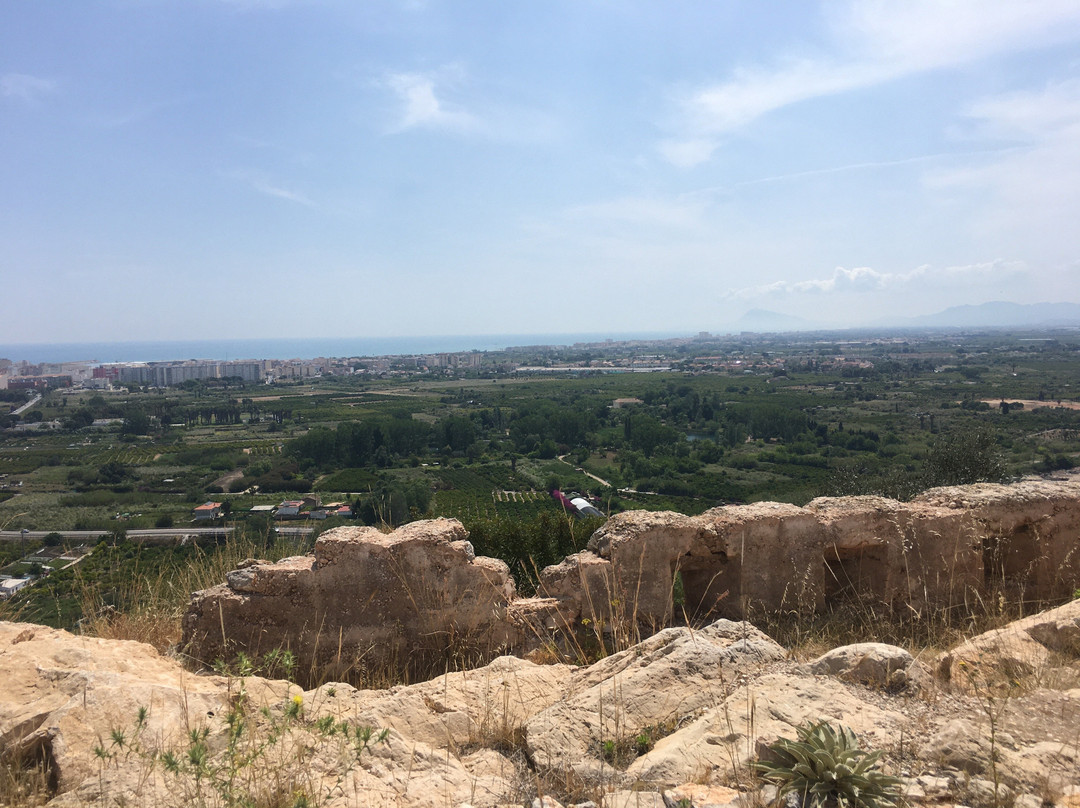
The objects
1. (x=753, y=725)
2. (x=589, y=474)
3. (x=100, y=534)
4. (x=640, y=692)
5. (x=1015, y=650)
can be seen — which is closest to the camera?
(x=753, y=725)

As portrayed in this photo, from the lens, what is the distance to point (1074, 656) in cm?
403

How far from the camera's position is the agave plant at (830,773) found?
2361 mm

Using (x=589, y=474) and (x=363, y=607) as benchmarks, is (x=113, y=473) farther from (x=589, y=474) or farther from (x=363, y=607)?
(x=363, y=607)

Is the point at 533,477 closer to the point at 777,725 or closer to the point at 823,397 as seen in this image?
the point at 777,725

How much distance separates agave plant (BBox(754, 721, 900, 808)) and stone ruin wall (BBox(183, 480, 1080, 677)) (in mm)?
1975

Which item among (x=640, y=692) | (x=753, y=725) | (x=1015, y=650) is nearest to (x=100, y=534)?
(x=640, y=692)

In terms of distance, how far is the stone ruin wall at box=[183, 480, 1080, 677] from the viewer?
5078mm

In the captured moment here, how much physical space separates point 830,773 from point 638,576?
318 centimetres

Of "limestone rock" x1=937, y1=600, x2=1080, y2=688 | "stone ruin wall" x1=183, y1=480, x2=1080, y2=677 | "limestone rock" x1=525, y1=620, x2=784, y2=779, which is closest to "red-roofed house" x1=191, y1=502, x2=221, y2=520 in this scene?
"stone ruin wall" x1=183, y1=480, x2=1080, y2=677

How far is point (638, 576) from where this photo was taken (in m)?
5.56

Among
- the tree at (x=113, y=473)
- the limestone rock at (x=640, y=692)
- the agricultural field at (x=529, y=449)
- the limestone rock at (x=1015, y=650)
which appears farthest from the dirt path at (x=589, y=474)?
the limestone rock at (x=640, y=692)

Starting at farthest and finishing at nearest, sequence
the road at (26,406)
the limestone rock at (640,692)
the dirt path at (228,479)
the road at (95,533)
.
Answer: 1. the road at (26,406)
2. the dirt path at (228,479)
3. the road at (95,533)
4. the limestone rock at (640,692)

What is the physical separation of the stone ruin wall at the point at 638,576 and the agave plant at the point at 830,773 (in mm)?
1975

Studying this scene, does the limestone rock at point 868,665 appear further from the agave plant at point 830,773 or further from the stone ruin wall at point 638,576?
the stone ruin wall at point 638,576
